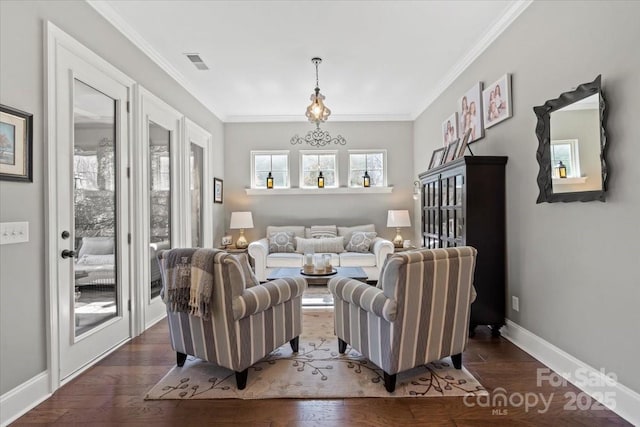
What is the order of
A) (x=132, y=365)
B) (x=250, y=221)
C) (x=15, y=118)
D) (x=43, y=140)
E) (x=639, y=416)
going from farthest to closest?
(x=250, y=221)
(x=132, y=365)
(x=43, y=140)
(x=15, y=118)
(x=639, y=416)

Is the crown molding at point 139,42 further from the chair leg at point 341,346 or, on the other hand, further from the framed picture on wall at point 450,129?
the framed picture on wall at point 450,129

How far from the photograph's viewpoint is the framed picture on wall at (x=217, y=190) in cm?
564

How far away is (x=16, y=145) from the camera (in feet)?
6.58

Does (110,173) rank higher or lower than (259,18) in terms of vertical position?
lower

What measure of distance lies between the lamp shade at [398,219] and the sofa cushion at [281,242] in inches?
65.0

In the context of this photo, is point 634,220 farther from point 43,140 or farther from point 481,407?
point 43,140

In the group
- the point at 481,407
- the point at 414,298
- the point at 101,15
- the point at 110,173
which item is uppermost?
the point at 101,15

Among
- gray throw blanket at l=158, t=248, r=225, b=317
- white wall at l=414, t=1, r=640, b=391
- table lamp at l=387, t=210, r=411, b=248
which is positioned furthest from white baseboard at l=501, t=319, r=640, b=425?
table lamp at l=387, t=210, r=411, b=248

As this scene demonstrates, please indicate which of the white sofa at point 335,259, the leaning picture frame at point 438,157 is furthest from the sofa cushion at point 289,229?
the leaning picture frame at point 438,157

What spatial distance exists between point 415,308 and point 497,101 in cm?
225

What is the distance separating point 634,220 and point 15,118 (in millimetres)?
3499

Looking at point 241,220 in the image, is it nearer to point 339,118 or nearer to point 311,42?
point 339,118

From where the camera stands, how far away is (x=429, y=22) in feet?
10.2

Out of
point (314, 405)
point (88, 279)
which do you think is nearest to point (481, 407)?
point (314, 405)
